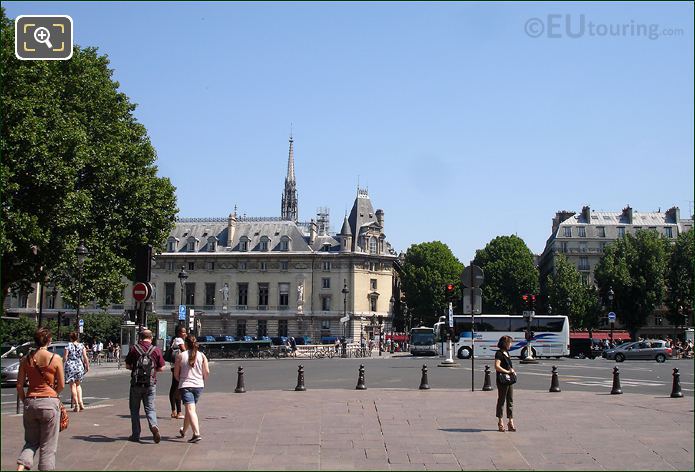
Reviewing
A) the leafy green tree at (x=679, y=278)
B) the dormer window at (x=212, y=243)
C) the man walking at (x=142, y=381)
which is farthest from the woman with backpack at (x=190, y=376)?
the dormer window at (x=212, y=243)

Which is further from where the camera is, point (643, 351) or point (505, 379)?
point (643, 351)

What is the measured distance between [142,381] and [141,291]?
3841 mm

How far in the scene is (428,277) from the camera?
339ft

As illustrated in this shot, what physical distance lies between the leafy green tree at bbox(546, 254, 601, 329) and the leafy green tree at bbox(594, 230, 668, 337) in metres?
4.40

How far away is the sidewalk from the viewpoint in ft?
35.0

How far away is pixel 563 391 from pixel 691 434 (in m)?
9.85

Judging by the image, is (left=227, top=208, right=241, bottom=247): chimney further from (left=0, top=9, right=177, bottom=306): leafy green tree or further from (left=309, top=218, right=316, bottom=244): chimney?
(left=0, top=9, right=177, bottom=306): leafy green tree

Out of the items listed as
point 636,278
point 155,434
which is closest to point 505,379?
point 155,434

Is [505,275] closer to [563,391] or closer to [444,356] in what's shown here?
[444,356]

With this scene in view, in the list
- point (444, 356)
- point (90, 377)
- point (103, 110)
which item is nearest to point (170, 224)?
point (103, 110)

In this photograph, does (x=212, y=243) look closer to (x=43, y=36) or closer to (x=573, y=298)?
(x=573, y=298)

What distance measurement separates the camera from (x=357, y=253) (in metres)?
96.7

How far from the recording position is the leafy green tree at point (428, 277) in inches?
4053

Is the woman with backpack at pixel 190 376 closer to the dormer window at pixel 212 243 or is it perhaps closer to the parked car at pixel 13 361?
the parked car at pixel 13 361
